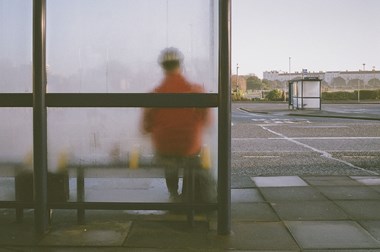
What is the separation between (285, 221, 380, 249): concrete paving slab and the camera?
4242 millimetres

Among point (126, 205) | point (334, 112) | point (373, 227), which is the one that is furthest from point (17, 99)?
point (334, 112)

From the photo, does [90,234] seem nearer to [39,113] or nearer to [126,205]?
[126,205]

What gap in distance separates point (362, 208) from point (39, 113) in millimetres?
→ 3873

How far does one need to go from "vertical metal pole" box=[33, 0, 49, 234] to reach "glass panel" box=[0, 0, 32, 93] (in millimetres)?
330

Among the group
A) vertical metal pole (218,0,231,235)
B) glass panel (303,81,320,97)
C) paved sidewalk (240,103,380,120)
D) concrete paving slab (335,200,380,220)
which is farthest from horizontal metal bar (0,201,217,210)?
glass panel (303,81,320,97)

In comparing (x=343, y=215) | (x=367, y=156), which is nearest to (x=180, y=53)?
(x=343, y=215)

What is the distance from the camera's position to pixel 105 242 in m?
4.36

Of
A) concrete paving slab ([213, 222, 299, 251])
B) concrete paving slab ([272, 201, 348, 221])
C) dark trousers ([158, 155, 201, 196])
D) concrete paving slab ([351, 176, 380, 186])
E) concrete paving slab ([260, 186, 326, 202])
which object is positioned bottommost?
concrete paving slab ([213, 222, 299, 251])

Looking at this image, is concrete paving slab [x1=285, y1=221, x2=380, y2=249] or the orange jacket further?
the orange jacket

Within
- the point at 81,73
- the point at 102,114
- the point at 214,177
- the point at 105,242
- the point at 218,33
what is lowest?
the point at 105,242

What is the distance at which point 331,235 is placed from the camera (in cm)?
454

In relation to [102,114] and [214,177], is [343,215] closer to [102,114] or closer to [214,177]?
[214,177]

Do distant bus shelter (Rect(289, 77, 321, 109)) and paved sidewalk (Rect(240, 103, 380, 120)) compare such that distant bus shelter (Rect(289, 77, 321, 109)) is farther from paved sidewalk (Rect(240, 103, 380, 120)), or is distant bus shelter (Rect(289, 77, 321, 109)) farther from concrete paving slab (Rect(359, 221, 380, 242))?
concrete paving slab (Rect(359, 221, 380, 242))

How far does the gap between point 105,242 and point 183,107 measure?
1.50 m
